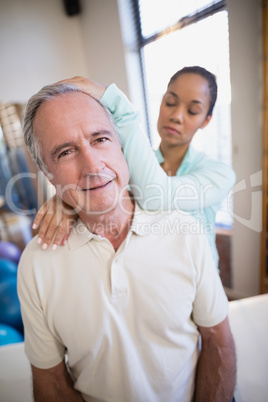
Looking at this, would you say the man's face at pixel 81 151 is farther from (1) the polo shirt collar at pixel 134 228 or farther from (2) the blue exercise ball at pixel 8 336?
(2) the blue exercise ball at pixel 8 336

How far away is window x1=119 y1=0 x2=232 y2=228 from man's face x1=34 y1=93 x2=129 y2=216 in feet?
0.31

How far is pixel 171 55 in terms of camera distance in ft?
1.28

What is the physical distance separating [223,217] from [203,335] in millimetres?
343

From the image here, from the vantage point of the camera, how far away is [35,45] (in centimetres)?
45

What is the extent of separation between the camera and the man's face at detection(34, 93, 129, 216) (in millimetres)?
357

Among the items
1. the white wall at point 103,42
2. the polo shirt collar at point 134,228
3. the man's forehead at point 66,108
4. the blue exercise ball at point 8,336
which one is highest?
the white wall at point 103,42

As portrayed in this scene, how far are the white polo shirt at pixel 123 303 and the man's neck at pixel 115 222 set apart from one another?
22 mm

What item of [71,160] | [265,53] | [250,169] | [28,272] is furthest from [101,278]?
[265,53]

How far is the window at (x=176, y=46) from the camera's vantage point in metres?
0.36

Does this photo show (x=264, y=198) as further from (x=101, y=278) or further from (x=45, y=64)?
(x=45, y=64)

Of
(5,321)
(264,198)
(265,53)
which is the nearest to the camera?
(265,53)

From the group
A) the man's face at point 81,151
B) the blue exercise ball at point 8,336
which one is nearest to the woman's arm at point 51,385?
the man's face at point 81,151

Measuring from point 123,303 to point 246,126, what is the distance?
1.60ft

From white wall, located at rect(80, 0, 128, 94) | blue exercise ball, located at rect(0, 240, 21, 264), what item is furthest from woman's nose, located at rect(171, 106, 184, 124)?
blue exercise ball, located at rect(0, 240, 21, 264)
